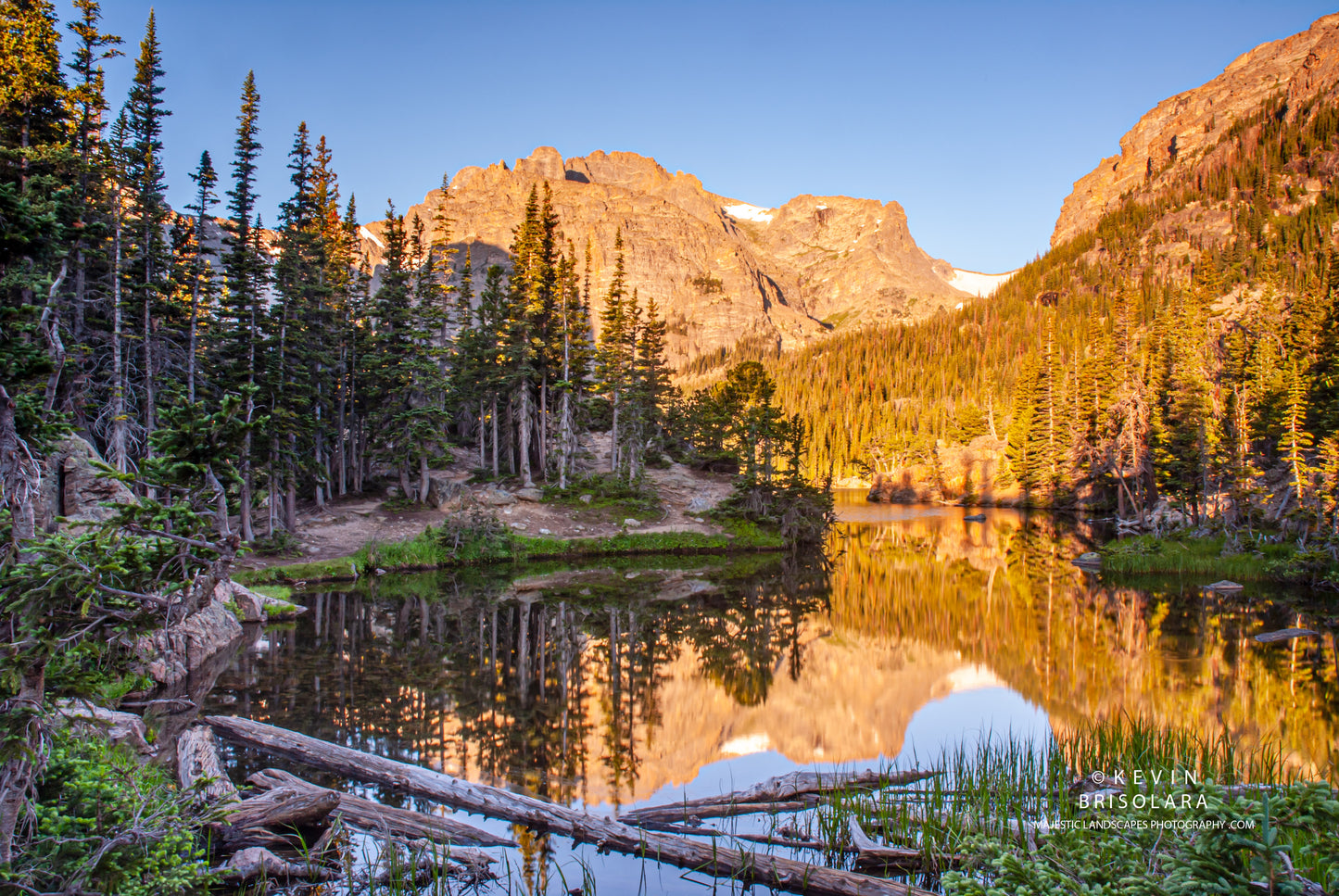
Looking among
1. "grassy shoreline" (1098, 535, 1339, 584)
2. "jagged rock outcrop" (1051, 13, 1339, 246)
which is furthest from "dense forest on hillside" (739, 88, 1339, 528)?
"jagged rock outcrop" (1051, 13, 1339, 246)

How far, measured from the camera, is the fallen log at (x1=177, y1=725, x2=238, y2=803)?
7441 mm

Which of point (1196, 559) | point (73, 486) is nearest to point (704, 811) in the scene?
point (73, 486)

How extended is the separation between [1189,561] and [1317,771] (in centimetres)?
2291

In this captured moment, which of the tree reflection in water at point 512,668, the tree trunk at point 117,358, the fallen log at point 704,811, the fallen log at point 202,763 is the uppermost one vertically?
the tree trunk at point 117,358

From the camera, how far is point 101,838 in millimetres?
4543

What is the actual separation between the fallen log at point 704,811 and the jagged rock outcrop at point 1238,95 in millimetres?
191946

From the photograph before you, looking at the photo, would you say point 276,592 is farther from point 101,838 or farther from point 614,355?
point 614,355

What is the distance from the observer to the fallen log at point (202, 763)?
7.44m

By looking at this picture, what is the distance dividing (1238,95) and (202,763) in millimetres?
240673

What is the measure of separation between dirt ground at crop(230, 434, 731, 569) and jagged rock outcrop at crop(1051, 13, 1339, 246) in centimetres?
17452


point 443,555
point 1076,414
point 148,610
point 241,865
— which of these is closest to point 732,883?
point 241,865

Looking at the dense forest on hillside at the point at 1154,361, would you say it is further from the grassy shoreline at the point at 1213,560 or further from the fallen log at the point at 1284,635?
the fallen log at the point at 1284,635

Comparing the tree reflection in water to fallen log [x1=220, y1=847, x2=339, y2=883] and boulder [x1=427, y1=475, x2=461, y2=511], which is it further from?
boulder [x1=427, y1=475, x2=461, y2=511]

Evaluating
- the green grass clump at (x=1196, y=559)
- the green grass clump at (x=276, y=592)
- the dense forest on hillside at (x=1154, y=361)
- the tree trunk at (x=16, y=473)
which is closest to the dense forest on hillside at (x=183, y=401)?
the tree trunk at (x=16, y=473)
